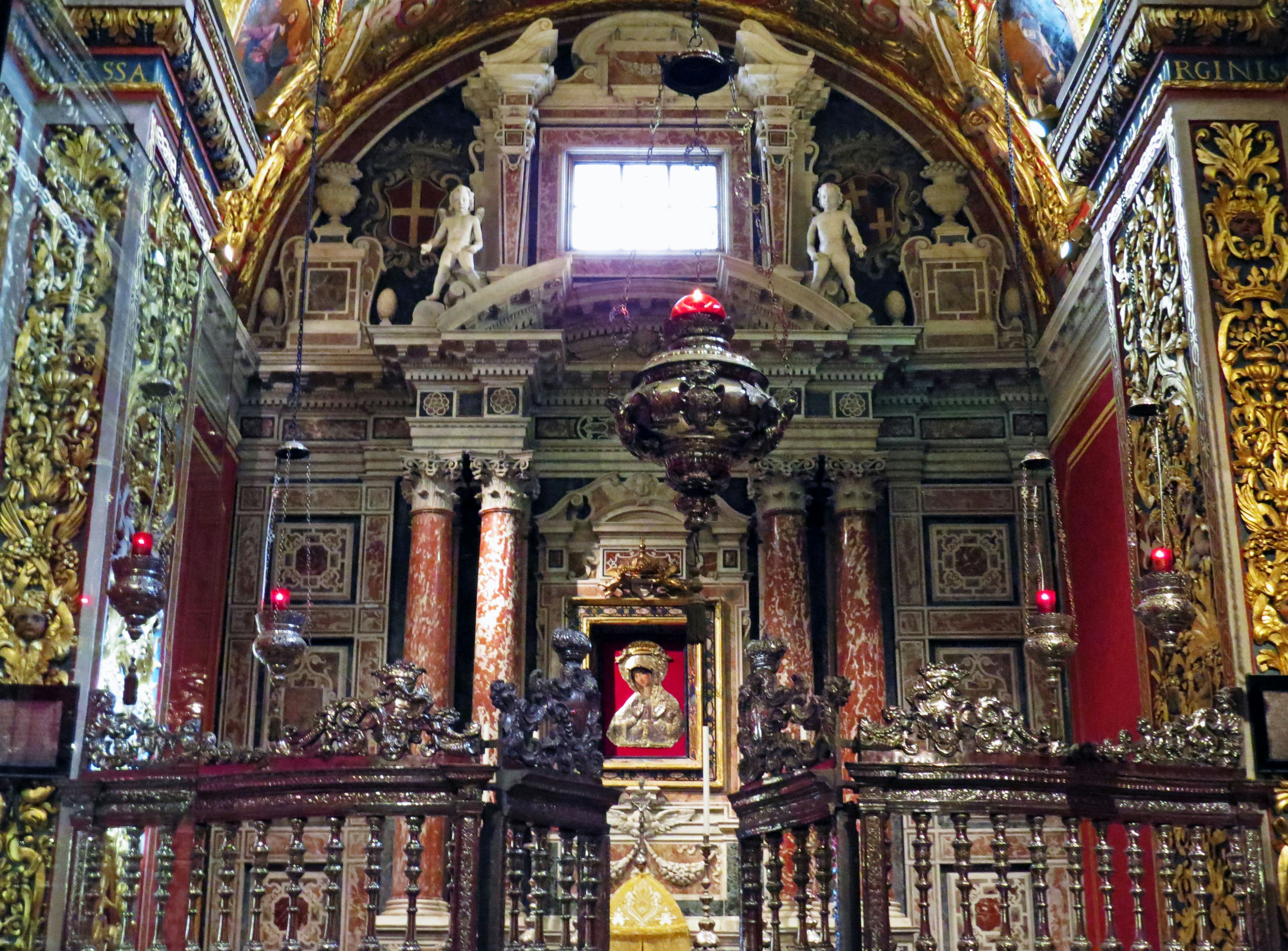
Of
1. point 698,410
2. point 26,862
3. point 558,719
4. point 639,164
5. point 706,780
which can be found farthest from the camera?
point 639,164

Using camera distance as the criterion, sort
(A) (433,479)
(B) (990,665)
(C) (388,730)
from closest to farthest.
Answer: (C) (388,730) < (A) (433,479) < (B) (990,665)

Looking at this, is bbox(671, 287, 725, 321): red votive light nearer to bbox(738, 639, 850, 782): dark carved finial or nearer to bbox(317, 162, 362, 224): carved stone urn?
bbox(738, 639, 850, 782): dark carved finial

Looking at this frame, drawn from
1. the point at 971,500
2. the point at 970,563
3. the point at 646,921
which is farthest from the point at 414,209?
the point at 646,921

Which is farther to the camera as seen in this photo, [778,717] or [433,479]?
[433,479]

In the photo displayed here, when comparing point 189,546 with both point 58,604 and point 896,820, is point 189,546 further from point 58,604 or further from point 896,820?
point 896,820

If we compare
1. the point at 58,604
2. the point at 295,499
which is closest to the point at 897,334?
the point at 295,499

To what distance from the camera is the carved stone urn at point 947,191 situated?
41.0ft

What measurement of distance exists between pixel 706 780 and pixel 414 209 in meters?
5.47

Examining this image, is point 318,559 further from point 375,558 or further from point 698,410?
point 698,410

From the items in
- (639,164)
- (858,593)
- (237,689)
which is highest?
(639,164)

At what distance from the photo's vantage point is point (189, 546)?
30.7 feet

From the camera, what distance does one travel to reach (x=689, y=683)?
11.4 meters

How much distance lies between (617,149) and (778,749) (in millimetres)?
7100

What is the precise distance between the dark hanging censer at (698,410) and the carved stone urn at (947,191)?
6889mm
